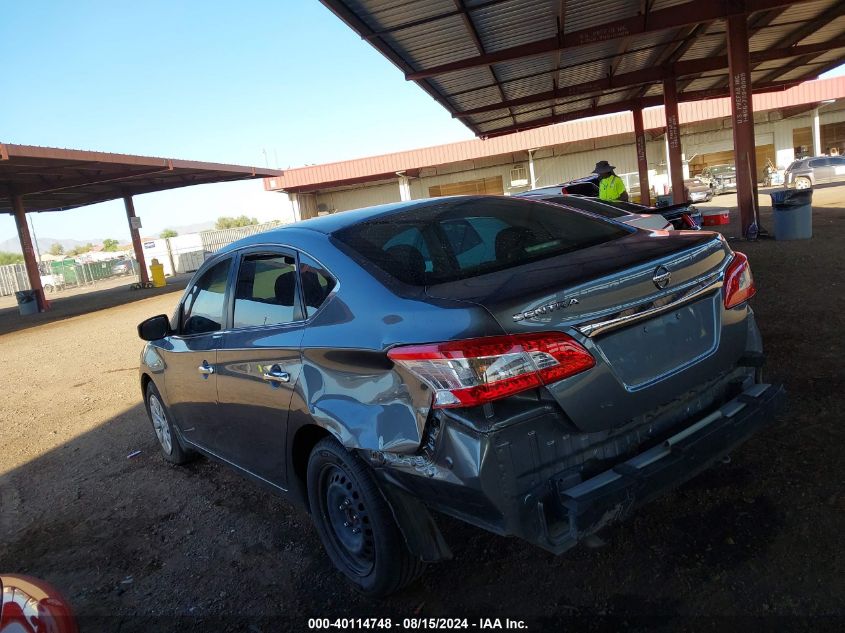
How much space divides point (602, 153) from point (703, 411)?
41.4 metres

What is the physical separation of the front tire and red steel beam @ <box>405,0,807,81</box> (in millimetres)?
11577

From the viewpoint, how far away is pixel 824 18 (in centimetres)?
1400

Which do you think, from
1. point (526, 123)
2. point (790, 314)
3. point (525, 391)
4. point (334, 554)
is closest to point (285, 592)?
point (334, 554)

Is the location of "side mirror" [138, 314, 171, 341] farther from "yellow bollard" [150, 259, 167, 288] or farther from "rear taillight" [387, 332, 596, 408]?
"yellow bollard" [150, 259, 167, 288]

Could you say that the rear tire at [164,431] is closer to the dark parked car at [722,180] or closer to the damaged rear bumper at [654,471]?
the damaged rear bumper at [654,471]

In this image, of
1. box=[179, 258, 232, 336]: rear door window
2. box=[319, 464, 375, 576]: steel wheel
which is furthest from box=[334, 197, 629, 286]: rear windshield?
box=[179, 258, 232, 336]: rear door window

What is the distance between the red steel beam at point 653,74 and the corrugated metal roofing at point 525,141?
1672 centimetres

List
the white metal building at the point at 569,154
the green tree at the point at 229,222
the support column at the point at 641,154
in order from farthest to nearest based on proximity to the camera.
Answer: the green tree at the point at 229,222
the white metal building at the point at 569,154
the support column at the point at 641,154

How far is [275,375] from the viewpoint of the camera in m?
2.96

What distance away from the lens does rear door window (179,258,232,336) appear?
12.0 feet

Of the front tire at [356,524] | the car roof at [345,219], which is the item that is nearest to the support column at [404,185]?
the car roof at [345,219]

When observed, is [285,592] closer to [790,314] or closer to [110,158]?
[790,314]

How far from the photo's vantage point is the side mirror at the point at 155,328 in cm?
414

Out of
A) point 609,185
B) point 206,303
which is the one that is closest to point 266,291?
point 206,303
